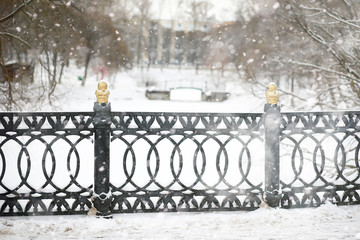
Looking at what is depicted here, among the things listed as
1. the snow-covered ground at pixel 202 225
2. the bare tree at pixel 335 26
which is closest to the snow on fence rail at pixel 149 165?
the snow-covered ground at pixel 202 225

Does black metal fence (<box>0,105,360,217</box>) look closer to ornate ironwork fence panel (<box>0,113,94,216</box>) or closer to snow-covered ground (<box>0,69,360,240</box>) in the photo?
ornate ironwork fence panel (<box>0,113,94,216</box>)

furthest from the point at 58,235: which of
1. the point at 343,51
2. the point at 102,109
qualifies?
the point at 343,51

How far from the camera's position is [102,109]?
5.31 m

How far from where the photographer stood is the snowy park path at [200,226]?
16.1ft

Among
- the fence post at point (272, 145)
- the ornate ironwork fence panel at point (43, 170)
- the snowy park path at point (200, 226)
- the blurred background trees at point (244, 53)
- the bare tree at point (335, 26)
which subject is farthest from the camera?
the blurred background trees at point (244, 53)

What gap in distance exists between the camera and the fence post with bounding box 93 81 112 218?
531 centimetres

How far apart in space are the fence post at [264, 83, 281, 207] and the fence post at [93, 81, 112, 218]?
2.26 meters

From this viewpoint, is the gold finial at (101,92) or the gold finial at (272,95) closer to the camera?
the gold finial at (101,92)

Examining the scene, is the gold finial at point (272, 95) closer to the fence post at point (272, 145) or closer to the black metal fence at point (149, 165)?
the fence post at point (272, 145)

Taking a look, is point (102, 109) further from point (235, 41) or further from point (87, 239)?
point (235, 41)

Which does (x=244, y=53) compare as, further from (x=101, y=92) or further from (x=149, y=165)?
(x=101, y=92)

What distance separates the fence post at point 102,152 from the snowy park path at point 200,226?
224 mm

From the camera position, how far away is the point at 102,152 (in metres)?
5.36

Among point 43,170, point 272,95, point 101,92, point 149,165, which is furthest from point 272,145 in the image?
point 43,170
